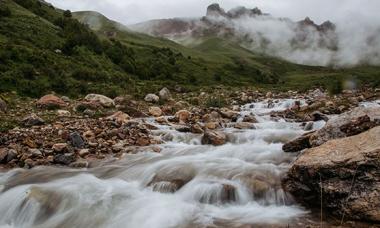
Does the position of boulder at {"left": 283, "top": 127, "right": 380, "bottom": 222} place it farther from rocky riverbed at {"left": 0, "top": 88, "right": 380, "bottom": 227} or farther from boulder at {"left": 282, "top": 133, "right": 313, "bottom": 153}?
boulder at {"left": 282, "top": 133, "right": 313, "bottom": 153}

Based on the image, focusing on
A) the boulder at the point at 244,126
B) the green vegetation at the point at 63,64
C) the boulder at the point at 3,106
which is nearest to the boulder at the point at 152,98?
the green vegetation at the point at 63,64

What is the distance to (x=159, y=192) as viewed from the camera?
11.7 metres

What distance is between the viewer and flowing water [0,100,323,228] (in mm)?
9961

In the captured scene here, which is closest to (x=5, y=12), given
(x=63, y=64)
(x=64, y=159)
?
(x=63, y=64)

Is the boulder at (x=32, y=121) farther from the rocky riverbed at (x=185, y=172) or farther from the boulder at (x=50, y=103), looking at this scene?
the boulder at (x=50, y=103)

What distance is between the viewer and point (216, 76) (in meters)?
72.8

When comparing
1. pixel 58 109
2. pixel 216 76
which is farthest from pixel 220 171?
pixel 216 76

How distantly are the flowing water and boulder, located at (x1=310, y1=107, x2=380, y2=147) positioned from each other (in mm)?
1284

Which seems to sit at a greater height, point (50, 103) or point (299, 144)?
point (50, 103)

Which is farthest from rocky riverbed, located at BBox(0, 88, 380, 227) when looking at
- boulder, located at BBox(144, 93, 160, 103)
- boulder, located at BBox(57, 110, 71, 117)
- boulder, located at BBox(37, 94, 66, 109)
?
boulder, located at BBox(144, 93, 160, 103)

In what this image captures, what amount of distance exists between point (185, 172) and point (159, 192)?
1423 millimetres

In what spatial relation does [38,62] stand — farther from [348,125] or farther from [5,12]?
[348,125]

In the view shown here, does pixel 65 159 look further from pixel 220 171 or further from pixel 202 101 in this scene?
pixel 202 101

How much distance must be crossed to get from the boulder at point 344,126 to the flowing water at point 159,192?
128cm
